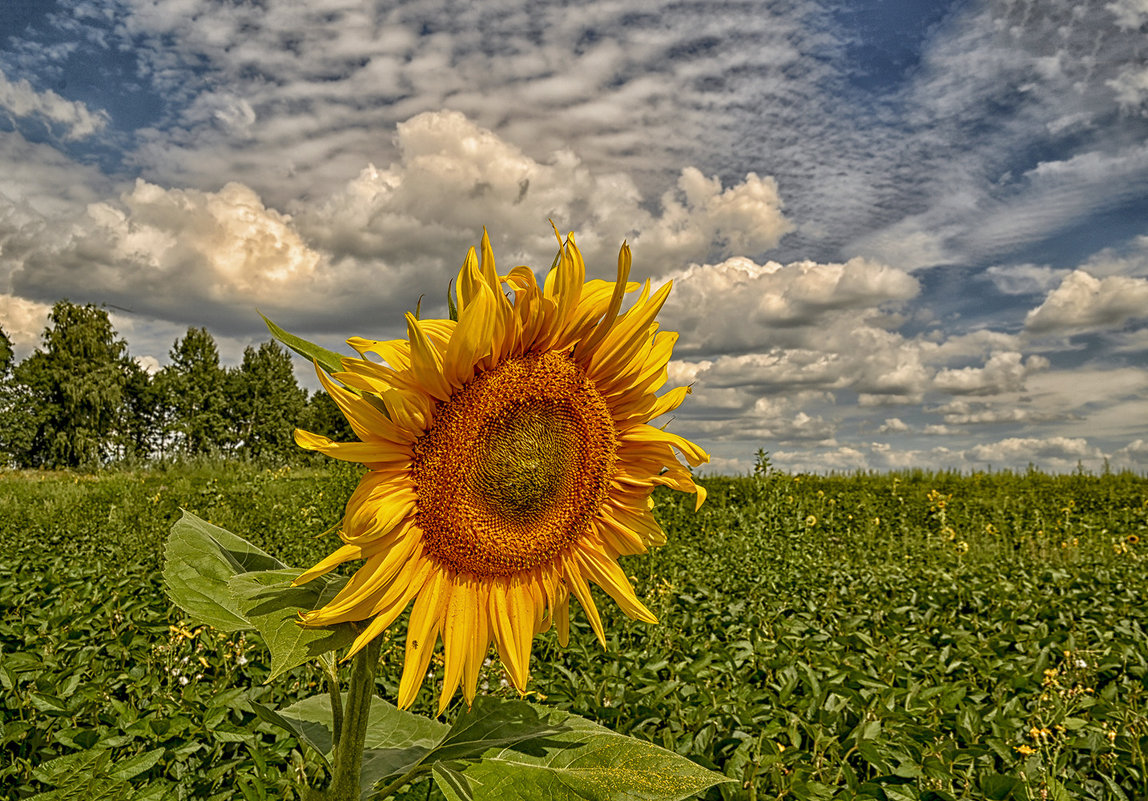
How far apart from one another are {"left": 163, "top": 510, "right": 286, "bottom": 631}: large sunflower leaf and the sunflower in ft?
0.95

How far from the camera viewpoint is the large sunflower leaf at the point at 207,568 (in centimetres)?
168

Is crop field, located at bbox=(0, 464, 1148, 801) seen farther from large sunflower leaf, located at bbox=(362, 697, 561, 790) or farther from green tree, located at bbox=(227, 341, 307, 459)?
green tree, located at bbox=(227, 341, 307, 459)

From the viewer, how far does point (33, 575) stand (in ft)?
17.1

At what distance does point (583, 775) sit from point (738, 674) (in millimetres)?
2375

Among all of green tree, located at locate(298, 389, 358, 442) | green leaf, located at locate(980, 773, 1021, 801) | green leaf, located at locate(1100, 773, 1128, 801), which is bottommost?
green leaf, located at locate(1100, 773, 1128, 801)

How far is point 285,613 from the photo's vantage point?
4.99 feet

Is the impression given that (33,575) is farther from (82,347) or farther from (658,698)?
(82,347)

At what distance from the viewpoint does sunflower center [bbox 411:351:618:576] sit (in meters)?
1.71

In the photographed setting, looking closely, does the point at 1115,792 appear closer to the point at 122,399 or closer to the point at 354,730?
the point at 354,730

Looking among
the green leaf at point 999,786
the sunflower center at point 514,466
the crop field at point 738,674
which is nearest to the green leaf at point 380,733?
the crop field at point 738,674

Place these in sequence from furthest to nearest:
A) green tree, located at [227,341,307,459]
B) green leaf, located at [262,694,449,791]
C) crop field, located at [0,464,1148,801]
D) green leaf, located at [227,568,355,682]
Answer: green tree, located at [227,341,307,459] < crop field, located at [0,464,1148,801] < green leaf, located at [262,694,449,791] < green leaf, located at [227,568,355,682]

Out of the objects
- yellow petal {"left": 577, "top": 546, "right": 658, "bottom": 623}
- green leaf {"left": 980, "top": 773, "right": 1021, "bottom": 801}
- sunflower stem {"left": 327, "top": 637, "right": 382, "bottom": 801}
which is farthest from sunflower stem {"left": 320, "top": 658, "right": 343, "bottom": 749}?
green leaf {"left": 980, "top": 773, "right": 1021, "bottom": 801}

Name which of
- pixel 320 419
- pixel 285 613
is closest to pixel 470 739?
pixel 285 613

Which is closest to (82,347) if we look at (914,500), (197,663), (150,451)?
(150,451)
